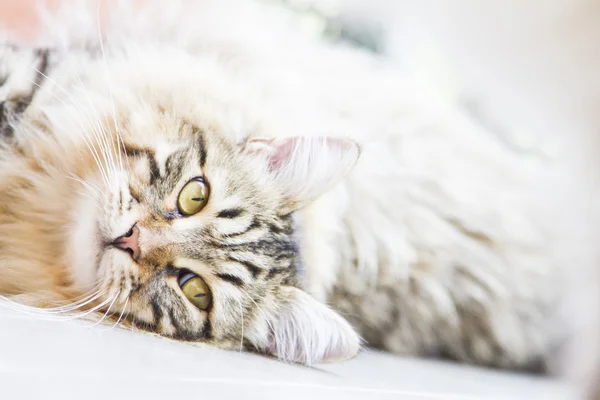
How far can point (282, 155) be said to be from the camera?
2.95 ft

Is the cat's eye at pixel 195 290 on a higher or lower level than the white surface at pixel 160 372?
higher

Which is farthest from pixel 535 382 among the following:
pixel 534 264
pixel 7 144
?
pixel 7 144

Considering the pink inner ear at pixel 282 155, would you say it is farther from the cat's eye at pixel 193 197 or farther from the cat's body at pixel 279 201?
the cat's eye at pixel 193 197

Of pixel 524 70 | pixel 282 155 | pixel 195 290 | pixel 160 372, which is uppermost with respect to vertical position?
pixel 524 70

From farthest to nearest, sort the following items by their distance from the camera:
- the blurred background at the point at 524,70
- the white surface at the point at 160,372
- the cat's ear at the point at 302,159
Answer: the blurred background at the point at 524,70
the cat's ear at the point at 302,159
the white surface at the point at 160,372

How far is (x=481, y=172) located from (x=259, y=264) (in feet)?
1.64

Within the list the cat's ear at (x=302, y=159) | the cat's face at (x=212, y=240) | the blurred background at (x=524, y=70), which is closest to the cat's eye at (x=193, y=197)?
the cat's face at (x=212, y=240)

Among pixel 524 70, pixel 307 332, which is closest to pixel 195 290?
pixel 307 332

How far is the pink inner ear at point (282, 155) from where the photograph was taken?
0.90 m

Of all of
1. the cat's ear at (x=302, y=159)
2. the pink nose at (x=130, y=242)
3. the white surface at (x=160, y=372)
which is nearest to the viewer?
the white surface at (x=160, y=372)

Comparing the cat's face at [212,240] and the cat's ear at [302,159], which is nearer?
the cat's face at [212,240]

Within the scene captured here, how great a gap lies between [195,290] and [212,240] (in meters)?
0.08

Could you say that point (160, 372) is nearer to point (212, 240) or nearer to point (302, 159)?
point (212, 240)

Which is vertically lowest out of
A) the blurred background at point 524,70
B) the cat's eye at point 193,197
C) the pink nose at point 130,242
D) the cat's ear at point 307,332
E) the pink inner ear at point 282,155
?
the cat's ear at point 307,332
